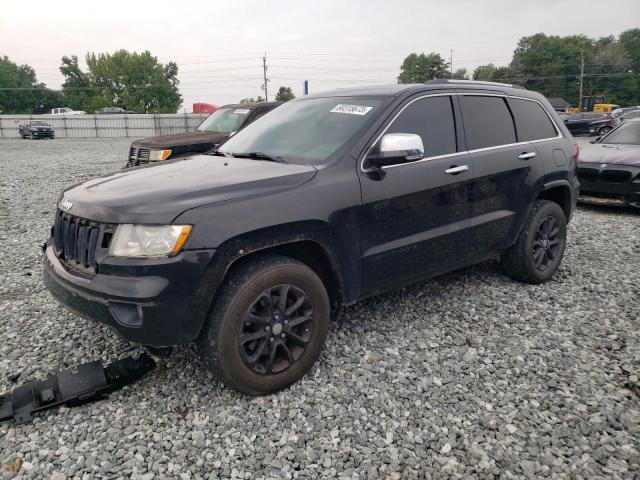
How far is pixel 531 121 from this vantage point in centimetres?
455

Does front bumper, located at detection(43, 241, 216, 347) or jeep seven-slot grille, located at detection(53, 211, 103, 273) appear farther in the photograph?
jeep seven-slot grille, located at detection(53, 211, 103, 273)

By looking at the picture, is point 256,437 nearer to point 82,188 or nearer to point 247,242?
point 247,242

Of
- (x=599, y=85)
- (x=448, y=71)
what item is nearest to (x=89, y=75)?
(x=448, y=71)

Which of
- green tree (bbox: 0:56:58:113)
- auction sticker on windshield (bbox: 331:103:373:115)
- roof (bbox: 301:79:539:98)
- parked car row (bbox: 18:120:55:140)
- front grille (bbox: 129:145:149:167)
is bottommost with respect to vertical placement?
front grille (bbox: 129:145:149:167)

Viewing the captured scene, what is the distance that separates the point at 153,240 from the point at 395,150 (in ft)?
5.21

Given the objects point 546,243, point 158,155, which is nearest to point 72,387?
point 546,243

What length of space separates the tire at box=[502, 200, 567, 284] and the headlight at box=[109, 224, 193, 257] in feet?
10.5

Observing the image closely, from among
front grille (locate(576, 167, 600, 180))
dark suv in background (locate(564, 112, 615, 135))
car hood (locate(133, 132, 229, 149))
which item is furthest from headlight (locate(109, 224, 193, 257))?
dark suv in background (locate(564, 112, 615, 135))

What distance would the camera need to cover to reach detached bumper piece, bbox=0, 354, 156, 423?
2.70m

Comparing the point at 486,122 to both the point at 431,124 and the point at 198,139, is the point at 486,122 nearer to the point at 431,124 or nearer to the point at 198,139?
the point at 431,124

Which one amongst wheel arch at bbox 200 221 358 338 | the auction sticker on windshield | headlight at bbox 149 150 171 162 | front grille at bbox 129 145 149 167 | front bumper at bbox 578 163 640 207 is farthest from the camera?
front grille at bbox 129 145 149 167

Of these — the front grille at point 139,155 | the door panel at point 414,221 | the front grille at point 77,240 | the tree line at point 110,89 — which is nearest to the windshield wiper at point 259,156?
the door panel at point 414,221

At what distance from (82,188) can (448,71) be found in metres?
93.2

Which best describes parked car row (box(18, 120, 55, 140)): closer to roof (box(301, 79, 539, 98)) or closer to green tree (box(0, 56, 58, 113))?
roof (box(301, 79, 539, 98))
